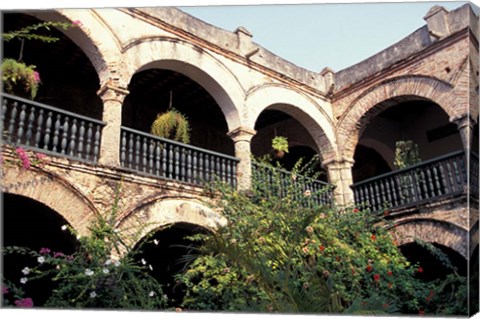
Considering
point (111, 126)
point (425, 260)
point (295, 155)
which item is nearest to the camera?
point (111, 126)

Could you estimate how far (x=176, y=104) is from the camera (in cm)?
1091

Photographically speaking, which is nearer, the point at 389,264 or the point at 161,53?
the point at 389,264

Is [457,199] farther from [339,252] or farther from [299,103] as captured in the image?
[299,103]

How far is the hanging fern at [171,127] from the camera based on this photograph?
7.55 metres

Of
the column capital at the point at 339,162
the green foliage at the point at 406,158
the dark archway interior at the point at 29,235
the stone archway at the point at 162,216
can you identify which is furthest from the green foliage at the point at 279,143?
the dark archway interior at the point at 29,235

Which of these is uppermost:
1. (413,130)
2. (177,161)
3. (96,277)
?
(413,130)

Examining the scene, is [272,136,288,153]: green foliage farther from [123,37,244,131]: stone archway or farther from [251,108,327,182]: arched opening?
[251,108,327,182]: arched opening

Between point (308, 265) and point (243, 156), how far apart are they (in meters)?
3.14

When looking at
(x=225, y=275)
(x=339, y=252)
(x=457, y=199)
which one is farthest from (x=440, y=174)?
(x=225, y=275)

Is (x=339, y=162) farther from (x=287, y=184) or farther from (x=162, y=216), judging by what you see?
(x=162, y=216)

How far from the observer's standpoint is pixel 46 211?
19.4ft

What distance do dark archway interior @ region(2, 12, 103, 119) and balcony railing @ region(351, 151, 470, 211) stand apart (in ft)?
19.3

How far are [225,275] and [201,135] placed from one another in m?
6.23

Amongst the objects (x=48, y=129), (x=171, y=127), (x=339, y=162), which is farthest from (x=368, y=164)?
(x=48, y=129)
